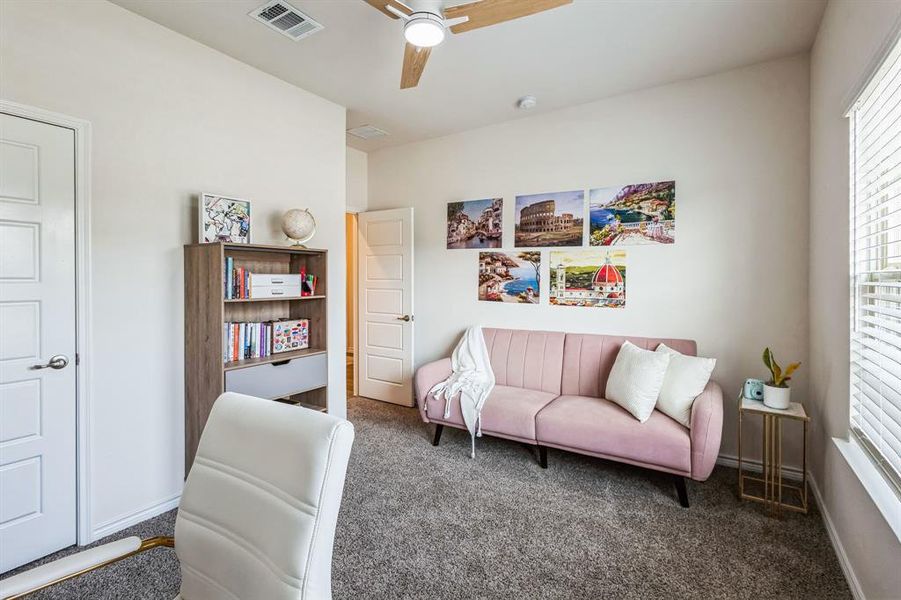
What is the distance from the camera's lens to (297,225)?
3.02m

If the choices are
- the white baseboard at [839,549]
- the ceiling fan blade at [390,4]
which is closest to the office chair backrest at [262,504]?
the ceiling fan blade at [390,4]

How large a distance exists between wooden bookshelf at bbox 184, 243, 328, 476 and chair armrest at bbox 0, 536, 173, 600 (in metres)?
1.49

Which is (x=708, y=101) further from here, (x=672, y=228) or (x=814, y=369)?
(x=814, y=369)

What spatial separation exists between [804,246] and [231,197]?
3.77m

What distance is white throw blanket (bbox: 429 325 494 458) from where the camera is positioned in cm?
330

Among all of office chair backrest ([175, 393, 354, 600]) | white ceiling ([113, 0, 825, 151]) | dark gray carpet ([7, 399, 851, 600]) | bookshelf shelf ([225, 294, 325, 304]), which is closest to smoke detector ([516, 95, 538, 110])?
white ceiling ([113, 0, 825, 151])

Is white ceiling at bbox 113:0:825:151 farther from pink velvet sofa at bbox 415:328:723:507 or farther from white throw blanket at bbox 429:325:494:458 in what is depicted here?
white throw blanket at bbox 429:325:494:458

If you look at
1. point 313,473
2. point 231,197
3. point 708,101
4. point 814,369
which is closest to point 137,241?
point 231,197

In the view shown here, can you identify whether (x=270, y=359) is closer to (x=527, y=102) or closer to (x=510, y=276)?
(x=510, y=276)

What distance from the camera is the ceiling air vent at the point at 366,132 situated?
4242 mm

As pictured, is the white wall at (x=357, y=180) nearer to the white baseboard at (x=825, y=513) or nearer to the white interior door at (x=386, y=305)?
the white interior door at (x=386, y=305)

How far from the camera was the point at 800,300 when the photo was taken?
116 inches

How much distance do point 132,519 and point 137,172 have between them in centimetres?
194

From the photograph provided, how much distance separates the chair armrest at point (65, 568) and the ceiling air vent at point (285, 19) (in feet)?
8.28
